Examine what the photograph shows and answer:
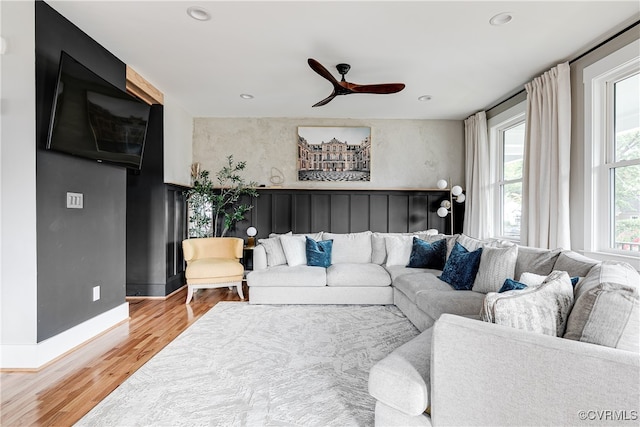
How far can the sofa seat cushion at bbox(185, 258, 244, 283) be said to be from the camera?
4.04 m

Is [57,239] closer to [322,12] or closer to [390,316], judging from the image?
[322,12]

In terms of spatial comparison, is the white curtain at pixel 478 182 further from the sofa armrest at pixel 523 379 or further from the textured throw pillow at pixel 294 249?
the sofa armrest at pixel 523 379

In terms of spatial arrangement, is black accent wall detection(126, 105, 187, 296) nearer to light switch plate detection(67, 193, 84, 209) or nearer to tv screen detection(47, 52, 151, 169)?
tv screen detection(47, 52, 151, 169)

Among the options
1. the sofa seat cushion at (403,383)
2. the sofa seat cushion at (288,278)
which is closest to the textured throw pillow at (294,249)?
the sofa seat cushion at (288,278)

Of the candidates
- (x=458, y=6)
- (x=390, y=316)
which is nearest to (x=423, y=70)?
(x=458, y=6)

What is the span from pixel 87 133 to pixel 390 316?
3.29m

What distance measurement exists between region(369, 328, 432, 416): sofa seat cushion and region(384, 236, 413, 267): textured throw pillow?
105 inches

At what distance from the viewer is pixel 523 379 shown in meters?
1.10

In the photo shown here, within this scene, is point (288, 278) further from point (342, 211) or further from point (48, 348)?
point (48, 348)

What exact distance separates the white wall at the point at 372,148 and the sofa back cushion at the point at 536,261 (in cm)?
295

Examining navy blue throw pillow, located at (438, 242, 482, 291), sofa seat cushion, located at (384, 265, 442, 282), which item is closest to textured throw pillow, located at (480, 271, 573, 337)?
navy blue throw pillow, located at (438, 242, 482, 291)

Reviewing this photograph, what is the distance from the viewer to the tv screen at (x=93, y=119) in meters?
2.32

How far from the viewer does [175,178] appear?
15.6ft

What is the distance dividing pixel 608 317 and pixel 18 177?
3.43m
